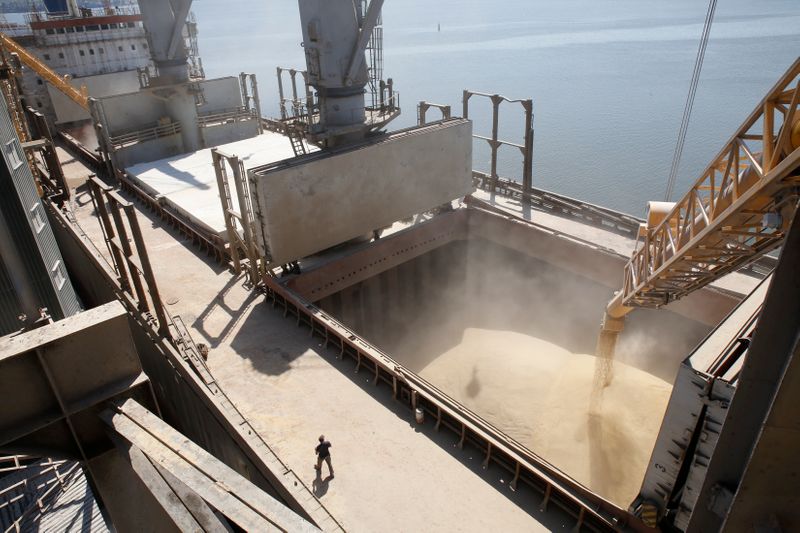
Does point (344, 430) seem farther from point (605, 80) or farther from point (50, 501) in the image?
point (605, 80)

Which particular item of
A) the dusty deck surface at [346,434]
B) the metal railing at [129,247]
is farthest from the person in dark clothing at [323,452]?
the metal railing at [129,247]

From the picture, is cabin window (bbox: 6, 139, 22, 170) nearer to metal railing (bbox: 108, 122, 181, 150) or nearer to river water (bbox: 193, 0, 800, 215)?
metal railing (bbox: 108, 122, 181, 150)

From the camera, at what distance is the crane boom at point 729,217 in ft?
19.2

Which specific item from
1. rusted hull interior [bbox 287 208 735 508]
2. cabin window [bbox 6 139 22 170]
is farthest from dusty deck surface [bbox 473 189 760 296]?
cabin window [bbox 6 139 22 170]

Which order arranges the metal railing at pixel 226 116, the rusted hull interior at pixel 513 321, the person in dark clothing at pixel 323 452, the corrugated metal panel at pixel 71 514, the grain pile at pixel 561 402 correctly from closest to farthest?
1. the person in dark clothing at pixel 323 452
2. the grain pile at pixel 561 402
3. the rusted hull interior at pixel 513 321
4. the corrugated metal panel at pixel 71 514
5. the metal railing at pixel 226 116

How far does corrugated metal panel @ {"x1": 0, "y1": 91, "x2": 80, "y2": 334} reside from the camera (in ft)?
38.1

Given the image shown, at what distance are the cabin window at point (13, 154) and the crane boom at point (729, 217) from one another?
1400 centimetres

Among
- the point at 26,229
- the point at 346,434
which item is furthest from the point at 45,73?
the point at 346,434

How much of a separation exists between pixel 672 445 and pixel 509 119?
55.6 meters

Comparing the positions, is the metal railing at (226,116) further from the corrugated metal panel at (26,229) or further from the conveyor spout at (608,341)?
the conveyor spout at (608,341)

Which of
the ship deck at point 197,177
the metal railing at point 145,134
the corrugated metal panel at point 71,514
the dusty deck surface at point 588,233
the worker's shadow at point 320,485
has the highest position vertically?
the metal railing at point 145,134

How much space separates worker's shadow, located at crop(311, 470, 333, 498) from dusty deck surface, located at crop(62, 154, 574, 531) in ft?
0.07

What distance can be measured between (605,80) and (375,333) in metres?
62.1

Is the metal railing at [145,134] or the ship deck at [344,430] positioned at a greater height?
the metal railing at [145,134]
